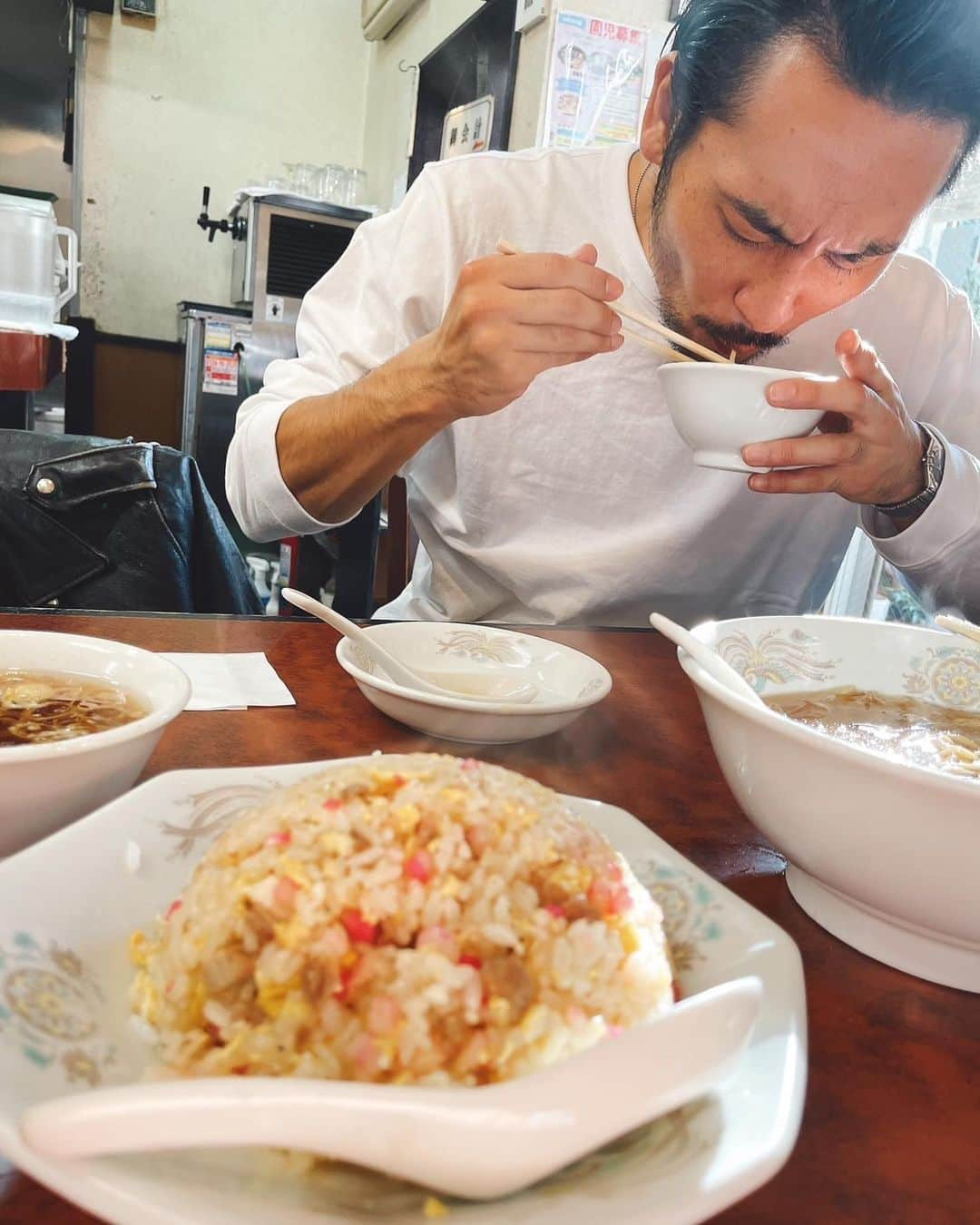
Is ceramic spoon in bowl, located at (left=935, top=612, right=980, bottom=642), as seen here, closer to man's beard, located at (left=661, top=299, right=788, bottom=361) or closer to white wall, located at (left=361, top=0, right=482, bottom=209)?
man's beard, located at (left=661, top=299, right=788, bottom=361)

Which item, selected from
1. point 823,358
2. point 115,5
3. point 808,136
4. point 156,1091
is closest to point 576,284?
point 808,136

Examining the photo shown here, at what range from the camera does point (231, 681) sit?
40.3 inches

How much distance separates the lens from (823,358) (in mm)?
1856

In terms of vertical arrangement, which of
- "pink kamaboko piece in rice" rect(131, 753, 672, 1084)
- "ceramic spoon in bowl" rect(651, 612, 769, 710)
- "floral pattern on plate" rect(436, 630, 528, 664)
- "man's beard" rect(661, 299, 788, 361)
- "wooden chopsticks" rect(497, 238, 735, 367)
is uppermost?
"man's beard" rect(661, 299, 788, 361)

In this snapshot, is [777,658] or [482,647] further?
[482,647]

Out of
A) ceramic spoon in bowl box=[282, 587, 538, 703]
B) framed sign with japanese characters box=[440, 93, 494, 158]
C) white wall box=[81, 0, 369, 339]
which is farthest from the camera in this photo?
white wall box=[81, 0, 369, 339]

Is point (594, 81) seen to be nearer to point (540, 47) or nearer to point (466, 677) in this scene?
point (540, 47)

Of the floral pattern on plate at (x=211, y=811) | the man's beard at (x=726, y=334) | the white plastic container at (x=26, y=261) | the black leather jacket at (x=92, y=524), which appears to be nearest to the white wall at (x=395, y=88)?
the white plastic container at (x=26, y=261)

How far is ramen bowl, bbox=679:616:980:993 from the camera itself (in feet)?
1.74

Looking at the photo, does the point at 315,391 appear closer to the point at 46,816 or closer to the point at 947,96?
the point at 947,96

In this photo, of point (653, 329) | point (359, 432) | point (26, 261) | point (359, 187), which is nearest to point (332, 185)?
point (359, 187)

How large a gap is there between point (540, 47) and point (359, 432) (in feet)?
9.08

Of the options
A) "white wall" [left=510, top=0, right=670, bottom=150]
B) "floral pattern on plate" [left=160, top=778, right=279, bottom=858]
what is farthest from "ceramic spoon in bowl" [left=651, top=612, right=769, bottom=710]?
"white wall" [left=510, top=0, right=670, bottom=150]

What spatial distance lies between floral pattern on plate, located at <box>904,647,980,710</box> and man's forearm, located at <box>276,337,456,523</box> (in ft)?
2.63
